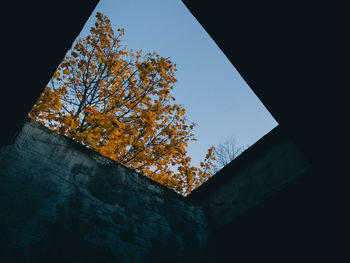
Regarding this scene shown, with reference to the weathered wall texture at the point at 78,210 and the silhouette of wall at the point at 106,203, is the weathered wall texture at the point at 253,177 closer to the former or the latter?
the silhouette of wall at the point at 106,203

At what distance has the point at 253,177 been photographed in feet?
12.9

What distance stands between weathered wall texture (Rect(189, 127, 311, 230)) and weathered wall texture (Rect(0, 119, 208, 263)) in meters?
0.81

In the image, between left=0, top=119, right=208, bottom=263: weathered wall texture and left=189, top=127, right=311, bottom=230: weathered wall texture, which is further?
left=189, top=127, right=311, bottom=230: weathered wall texture

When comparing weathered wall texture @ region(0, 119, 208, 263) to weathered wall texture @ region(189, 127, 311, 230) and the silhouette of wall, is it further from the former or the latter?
weathered wall texture @ region(189, 127, 311, 230)

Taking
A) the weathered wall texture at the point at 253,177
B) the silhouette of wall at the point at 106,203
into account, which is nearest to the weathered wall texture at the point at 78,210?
the silhouette of wall at the point at 106,203

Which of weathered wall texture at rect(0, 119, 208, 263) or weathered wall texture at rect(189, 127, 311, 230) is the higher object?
weathered wall texture at rect(189, 127, 311, 230)

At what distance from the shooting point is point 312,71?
5.96 ft

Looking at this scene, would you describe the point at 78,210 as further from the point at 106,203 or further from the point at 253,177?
the point at 253,177

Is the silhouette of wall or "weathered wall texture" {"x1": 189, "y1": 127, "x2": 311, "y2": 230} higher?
"weathered wall texture" {"x1": 189, "y1": 127, "x2": 311, "y2": 230}

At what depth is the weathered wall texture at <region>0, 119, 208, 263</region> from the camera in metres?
2.18

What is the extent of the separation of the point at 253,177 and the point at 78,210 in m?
3.12

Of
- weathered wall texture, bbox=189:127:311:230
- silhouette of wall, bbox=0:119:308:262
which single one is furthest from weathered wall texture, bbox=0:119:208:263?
weathered wall texture, bbox=189:127:311:230

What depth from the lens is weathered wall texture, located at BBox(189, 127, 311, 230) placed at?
135 inches

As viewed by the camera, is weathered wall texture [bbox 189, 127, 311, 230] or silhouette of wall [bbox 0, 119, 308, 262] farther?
weathered wall texture [bbox 189, 127, 311, 230]
